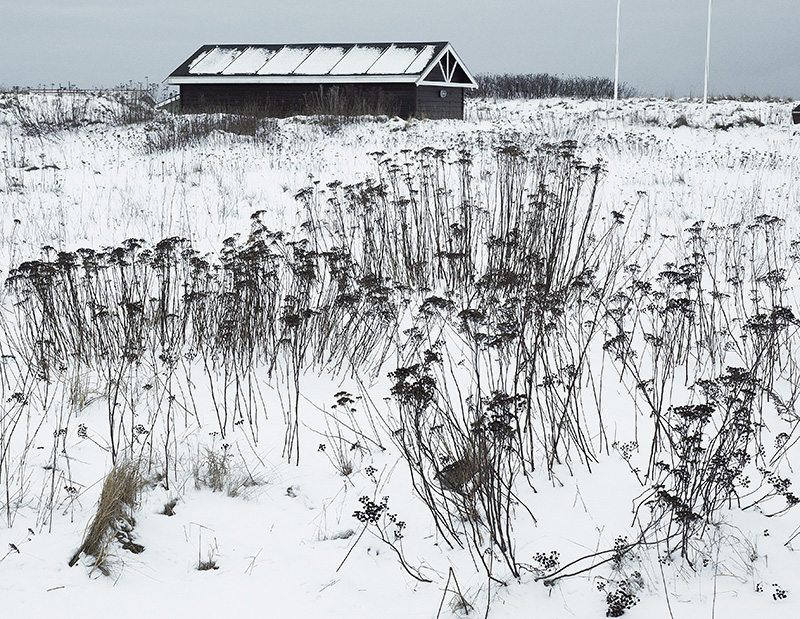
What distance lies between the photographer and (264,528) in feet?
10.3

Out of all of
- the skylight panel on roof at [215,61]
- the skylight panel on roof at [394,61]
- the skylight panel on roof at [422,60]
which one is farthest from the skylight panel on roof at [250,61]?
the skylight panel on roof at [422,60]

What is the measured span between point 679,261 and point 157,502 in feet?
19.5

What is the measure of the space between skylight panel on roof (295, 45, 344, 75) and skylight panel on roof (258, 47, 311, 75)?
0.29m

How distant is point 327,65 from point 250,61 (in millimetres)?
3193

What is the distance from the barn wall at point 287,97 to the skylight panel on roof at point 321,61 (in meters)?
0.52

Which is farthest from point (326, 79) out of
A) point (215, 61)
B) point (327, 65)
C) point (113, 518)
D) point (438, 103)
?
point (113, 518)

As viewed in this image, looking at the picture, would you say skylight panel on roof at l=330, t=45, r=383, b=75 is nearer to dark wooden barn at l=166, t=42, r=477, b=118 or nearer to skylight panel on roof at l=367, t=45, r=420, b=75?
dark wooden barn at l=166, t=42, r=477, b=118

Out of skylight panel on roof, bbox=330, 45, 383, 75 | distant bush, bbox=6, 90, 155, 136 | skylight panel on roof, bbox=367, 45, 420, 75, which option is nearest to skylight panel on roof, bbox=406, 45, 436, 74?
skylight panel on roof, bbox=367, 45, 420, 75

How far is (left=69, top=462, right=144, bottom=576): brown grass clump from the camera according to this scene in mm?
2780

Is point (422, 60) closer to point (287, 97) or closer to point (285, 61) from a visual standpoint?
point (287, 97)

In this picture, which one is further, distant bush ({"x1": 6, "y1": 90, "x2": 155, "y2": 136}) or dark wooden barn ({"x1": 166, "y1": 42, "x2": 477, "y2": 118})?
dark wooden barn ({"x1": 166, "y1": 42, "x2": 477, "y2": 118})

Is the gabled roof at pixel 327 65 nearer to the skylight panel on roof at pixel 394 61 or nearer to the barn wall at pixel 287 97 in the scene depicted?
the skylight panel on roof at pixel 394 61

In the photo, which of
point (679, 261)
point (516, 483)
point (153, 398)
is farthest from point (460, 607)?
point (679, 261)

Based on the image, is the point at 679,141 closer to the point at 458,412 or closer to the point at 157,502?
the point at 458,412
